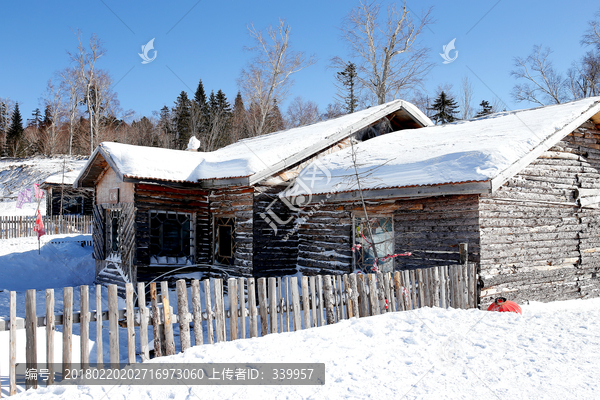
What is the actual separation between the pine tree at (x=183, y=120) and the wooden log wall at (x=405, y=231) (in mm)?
38749

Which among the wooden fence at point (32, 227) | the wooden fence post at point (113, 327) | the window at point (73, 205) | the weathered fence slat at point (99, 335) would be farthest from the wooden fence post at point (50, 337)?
the window at point (73, 205)

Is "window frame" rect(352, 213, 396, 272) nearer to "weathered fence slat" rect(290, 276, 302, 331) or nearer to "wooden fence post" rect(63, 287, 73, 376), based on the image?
"weathered fence slat" rect(290, 276, 302, 331)

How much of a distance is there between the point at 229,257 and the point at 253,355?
736 cm

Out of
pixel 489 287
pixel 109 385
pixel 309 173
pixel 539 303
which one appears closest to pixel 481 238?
pixel 489 287

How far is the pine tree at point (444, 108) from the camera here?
37.4 meters

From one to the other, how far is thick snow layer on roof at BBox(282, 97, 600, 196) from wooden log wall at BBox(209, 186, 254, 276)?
111 cm

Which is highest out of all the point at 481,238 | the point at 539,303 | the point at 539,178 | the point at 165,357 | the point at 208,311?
the point at 539,178


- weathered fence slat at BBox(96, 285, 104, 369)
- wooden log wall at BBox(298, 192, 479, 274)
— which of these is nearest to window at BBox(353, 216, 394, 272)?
wooden log wall at BBox(298, 192, 479, 274)

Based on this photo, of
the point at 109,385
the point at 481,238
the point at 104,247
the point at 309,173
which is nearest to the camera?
the point at 109,385

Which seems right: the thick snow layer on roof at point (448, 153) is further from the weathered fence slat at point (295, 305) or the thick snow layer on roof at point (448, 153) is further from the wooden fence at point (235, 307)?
the weathered fence slat at point (295, 305)

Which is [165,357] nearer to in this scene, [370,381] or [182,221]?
[370,381]

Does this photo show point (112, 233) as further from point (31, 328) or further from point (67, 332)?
point (31, 328)

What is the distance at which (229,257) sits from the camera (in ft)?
39.7

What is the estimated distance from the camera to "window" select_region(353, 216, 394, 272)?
34.8 ft
